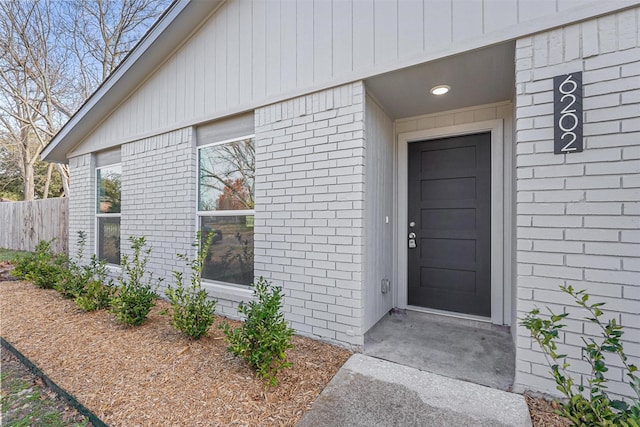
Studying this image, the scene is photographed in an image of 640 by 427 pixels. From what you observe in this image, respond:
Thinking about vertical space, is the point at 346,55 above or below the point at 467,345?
above

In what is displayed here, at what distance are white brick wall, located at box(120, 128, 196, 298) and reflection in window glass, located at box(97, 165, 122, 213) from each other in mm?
469

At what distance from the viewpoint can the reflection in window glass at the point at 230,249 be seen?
3.68 m

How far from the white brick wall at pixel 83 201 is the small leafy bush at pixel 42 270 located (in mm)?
467

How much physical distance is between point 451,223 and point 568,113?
1.81m

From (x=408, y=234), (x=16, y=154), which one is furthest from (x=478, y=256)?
(x=16, y=154)

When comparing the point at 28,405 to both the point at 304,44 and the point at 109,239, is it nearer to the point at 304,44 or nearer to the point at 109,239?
the point at 109,239

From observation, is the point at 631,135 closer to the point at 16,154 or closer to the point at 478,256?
the point at 478,256

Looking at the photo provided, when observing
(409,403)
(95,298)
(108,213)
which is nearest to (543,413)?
(409,403)

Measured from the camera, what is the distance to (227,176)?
394 centimetres

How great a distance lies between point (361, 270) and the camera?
2791 mm

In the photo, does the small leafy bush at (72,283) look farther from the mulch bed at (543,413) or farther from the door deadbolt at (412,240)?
the mulch bed at (543,413)

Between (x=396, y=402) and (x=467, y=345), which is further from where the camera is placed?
(x=467, y=345)

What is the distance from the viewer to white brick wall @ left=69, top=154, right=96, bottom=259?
5734 millimetres

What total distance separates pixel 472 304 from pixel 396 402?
1983 mm
